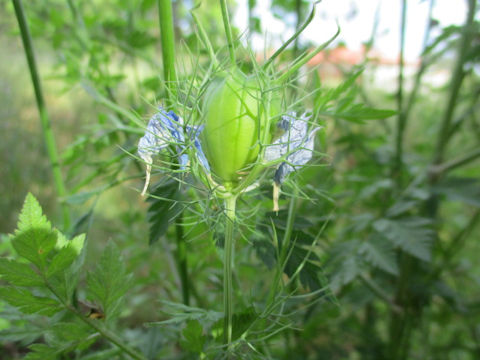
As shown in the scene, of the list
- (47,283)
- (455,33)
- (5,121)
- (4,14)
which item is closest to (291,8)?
(455,33)

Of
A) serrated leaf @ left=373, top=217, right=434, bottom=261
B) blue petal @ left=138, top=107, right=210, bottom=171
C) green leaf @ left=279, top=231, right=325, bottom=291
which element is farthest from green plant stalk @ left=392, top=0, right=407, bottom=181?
blue petal @ left=138, top=107, right=210, bottom=171

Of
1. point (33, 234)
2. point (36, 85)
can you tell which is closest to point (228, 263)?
point (33, 234)

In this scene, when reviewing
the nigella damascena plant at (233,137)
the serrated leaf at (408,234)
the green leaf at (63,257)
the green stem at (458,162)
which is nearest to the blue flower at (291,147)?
the nigella damascena plant at (233,137)

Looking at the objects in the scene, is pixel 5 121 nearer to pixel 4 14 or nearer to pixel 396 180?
pixel 4 14

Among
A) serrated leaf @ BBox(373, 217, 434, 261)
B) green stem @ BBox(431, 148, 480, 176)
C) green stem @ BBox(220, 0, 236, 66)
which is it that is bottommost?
serrated leaf @ BBox(373, 217, 434, 261)

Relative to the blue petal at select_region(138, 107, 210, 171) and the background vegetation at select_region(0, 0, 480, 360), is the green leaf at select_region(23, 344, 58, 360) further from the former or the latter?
the blue petal at select_region(138, 107, 210, 171)

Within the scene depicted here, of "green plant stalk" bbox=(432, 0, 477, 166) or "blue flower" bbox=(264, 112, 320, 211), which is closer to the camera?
"blue flower" bbox=(264, 112, 320, 211)

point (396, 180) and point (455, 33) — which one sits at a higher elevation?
point (455, 33)
